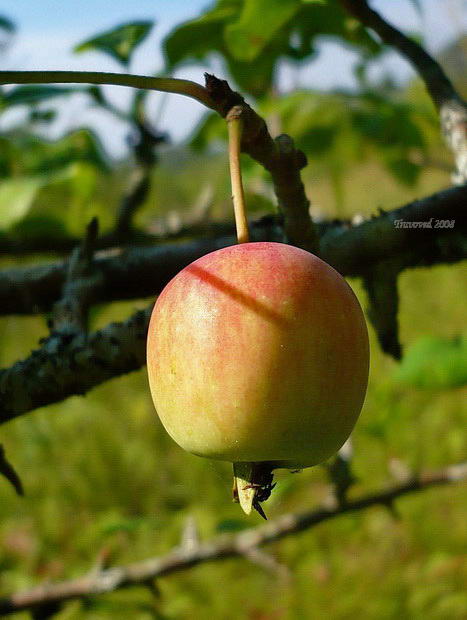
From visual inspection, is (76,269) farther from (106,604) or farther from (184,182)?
(184,182)

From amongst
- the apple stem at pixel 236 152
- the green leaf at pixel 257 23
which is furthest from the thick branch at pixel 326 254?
the green leaf at pixel 257 23

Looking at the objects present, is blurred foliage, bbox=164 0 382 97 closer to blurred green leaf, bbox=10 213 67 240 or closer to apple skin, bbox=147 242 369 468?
blurred green leaf, bbox=10 213 67 240

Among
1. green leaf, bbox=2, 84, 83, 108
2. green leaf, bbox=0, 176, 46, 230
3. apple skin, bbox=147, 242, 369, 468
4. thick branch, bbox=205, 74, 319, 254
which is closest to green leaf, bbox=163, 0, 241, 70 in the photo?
green leaf, bbox=2, 84, 83, 108

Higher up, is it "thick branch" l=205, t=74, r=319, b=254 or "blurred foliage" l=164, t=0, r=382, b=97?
"blurred foliage" l=164, t=0, r=382, b=97

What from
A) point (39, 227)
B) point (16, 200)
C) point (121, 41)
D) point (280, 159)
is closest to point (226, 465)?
point (39, 227)

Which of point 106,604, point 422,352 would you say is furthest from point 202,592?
point 422,352

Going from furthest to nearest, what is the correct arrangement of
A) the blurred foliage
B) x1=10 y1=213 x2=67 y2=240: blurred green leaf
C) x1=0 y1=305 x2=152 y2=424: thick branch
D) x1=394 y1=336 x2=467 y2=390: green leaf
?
x1=10 y1=213 x2=67 y2=240: blurred green leaf, x1=394 y1=336 x2=467 y2=390: green leaf, the blurred foliage, x1=0 y1=305 x2=152 y2=424: thick branch

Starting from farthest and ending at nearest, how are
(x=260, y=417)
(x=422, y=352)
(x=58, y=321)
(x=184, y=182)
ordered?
(x=184, y=182), (x=422, y=352), (x=58, y=321), (x=260, y=417)

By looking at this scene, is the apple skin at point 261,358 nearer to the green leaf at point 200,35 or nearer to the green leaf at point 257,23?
the green leaf at point 257,23
